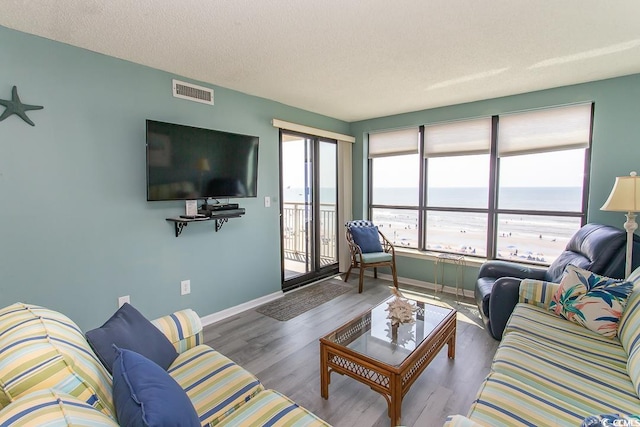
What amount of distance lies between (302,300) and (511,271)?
2.27 m

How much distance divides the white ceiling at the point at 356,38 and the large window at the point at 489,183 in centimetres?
59

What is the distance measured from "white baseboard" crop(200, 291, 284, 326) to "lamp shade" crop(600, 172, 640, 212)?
3.39 m

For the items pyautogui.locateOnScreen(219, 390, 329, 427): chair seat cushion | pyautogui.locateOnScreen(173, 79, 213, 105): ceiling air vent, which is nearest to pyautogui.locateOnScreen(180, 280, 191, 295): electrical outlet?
pyautogui.locateOnScreen(173, 79, 213, 105): ceiling air vent

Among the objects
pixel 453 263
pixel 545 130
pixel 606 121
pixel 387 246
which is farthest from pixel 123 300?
pixel 606 121

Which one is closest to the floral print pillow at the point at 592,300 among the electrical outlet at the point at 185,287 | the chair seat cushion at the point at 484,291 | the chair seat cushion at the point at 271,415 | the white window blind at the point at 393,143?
the chair seat cushion at the point at 484,291

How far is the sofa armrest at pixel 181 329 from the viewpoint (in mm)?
1782

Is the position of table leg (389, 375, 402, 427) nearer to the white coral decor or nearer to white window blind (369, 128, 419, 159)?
the white coral decor

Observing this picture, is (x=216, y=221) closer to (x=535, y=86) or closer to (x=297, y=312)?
(x=297, y=312)

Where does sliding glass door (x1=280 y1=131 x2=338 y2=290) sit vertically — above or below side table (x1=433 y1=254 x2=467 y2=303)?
above

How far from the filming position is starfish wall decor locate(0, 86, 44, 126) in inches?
81.7

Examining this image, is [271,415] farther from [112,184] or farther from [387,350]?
[112,184]

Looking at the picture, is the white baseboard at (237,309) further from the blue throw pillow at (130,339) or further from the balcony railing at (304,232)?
the blue throw pillow at (130,339)

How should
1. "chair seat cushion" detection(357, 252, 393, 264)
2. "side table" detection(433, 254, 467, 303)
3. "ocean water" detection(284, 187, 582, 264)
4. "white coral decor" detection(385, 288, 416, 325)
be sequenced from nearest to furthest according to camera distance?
"white coral decor" detection(385, 288, 416, 325) < "ocean water" detection(284, 187, 582, 264) < "side table" detection(433, 254, 467, 303) < "chair seat cushion" detection(357, 252, 393, 264)

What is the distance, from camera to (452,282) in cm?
417
